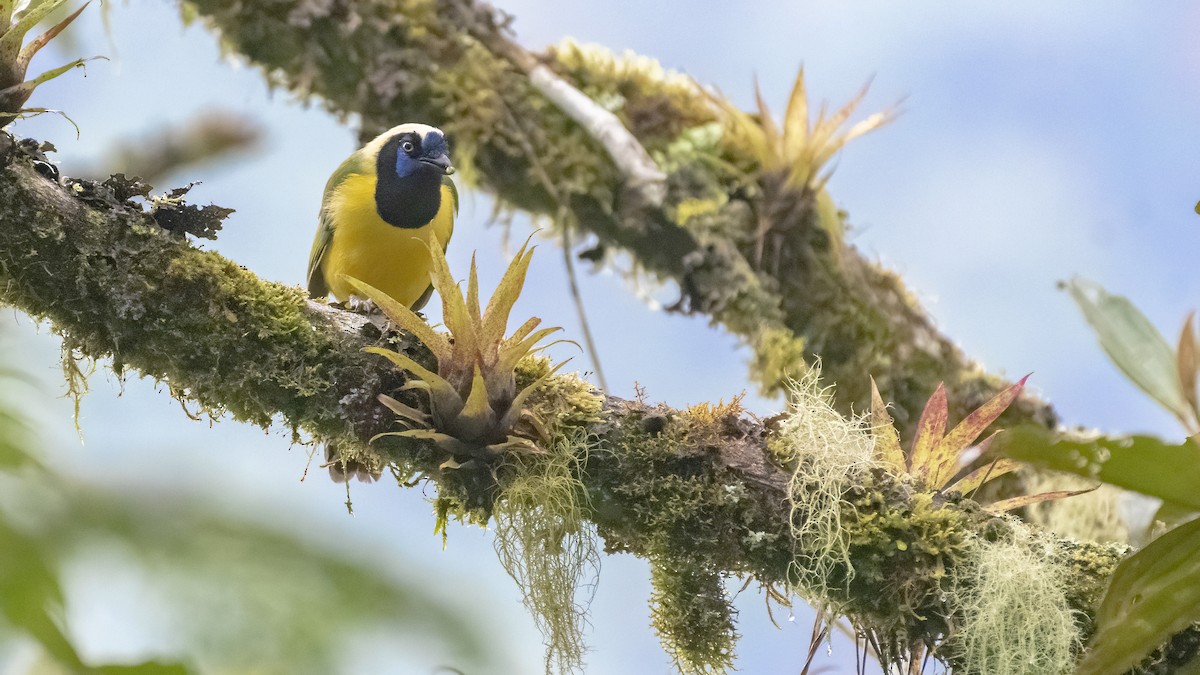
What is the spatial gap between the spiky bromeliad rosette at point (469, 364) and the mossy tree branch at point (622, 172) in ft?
7.54

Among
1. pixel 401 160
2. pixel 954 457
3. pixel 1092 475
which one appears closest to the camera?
pixel 1092 475

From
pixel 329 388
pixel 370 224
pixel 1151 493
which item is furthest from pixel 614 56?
pixel 1151 493

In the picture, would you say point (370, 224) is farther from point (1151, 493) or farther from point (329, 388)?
point (1151, 493)

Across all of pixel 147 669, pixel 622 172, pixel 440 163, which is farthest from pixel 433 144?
pixel 147 669

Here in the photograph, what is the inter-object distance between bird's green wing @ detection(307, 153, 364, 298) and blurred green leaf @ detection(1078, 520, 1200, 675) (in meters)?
2.41

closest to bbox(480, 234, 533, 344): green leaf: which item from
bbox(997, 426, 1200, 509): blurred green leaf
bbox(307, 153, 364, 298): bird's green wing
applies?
bbox(997, 426, 1200, 509): blurred green leaf

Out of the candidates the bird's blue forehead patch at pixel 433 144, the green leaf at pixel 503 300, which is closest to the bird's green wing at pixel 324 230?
the bird's blue forehead patch at pixel 433 144

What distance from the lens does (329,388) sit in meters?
1.85

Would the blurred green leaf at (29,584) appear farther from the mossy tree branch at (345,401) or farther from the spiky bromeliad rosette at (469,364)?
the mossy tree branch at (345,401)

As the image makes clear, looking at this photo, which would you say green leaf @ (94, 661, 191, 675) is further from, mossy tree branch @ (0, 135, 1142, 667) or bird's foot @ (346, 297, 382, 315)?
bird's foot @ (346, 297, 382, 315)

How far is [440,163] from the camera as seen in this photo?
3.17 metres

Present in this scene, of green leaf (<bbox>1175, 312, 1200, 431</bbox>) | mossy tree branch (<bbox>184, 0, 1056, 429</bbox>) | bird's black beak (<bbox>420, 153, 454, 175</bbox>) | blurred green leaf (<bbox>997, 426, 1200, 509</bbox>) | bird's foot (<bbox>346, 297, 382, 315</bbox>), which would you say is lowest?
blurred green leaf (<bbox>997, 426, 1200, 509</bbox>)

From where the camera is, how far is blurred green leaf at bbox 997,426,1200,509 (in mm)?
1442

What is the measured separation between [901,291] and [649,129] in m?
1.31
